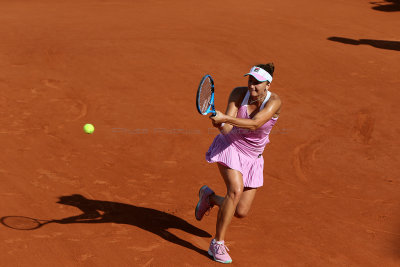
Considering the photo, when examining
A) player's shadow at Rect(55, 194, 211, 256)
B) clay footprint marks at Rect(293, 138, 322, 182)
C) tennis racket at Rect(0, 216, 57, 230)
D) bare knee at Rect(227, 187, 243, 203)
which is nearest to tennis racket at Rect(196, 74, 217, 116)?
bare knee at Rect(227, 187, 243, 203)

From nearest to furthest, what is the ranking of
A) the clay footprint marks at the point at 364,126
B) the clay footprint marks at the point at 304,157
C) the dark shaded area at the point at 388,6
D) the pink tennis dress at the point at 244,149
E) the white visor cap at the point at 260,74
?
the white visor cap at the point at 260,74
the pink tennis dress at the point at 244,149
the clay footprint marks at the point at 304,157
the clay footprint marks at the point at 364,126
the dark shaded area at the point at 388,6

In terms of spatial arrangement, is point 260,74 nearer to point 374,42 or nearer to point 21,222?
point 21,222

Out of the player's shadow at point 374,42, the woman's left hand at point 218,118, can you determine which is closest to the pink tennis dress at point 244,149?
the woman's left hand at point 218,118

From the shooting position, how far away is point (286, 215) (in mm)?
6422

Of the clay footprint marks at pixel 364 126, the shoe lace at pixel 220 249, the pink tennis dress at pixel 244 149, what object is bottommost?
the clay footprint marks at pixel 364 126

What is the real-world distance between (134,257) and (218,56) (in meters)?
8.09

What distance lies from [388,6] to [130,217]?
15676 millimetres

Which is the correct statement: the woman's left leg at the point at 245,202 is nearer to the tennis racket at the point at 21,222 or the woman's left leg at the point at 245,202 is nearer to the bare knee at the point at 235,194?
the bare knee at the point at 235,194

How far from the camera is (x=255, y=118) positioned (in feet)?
16.7

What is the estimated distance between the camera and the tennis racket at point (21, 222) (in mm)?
5666

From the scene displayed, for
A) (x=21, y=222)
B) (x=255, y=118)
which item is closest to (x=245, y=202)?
(x=255, y=118)

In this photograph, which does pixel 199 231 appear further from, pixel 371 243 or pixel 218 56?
pixel 218 56

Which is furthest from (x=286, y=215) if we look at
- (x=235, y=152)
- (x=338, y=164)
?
(x=338, y=164)

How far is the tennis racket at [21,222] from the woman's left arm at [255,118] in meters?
2.34
